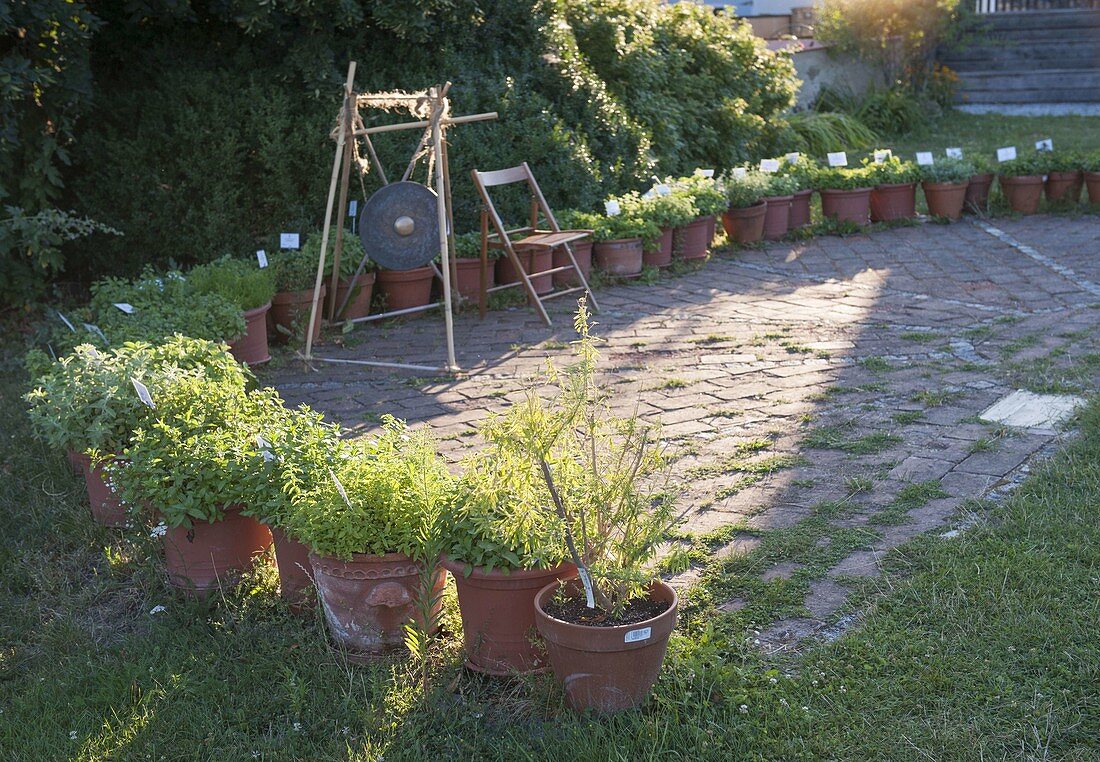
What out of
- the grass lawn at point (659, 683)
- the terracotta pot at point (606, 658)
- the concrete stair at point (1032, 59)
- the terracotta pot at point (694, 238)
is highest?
the concrete stair at point (1032, 59)

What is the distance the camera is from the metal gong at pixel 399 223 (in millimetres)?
6727

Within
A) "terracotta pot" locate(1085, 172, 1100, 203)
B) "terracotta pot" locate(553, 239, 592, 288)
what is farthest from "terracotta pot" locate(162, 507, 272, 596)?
"terracotta pot" locate(1085, 172, 1100, 203)

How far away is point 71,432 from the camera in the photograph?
4336 mm

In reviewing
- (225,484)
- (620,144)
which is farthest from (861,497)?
(620,144)

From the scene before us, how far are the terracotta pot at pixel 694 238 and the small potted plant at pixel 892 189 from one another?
7.14 feet

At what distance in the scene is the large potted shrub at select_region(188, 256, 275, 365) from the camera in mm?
6598

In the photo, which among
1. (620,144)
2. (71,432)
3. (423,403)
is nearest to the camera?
(71,432)

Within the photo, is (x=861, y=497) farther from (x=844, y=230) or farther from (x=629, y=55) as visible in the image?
(x=629, y=55)

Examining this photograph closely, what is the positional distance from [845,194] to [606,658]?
334 inches

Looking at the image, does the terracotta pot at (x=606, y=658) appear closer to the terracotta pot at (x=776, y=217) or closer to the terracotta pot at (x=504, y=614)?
the terracotta pot at (x=504, y=614)

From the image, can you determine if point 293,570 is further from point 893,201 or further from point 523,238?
point 893,201

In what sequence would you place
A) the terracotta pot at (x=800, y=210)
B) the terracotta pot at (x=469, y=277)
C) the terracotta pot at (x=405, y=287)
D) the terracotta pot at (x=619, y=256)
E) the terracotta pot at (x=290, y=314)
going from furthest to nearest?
the terracotta pot at (x=800, y=210) → the terracotta pot at (x=619, y=256) → the terracotta pot at (x=469, y=277) → the terracotta pot at (x=405, y=287) → the terracotta pot at (x=290, y=314)

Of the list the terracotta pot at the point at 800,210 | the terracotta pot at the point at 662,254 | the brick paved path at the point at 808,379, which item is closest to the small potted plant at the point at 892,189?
the terracotta pot at the point at 800,210

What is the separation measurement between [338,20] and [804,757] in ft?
21.6
